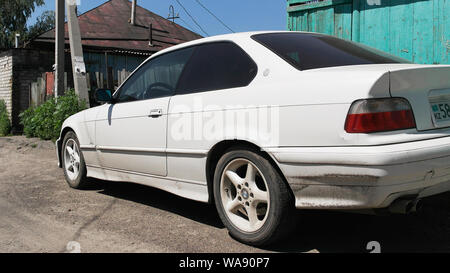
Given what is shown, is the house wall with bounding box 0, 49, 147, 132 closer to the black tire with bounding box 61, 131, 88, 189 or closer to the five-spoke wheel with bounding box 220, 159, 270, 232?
the black tire with bounding box 61, 131, 88, 189

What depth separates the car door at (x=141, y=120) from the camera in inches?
140

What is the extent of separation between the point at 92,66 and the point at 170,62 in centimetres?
1222

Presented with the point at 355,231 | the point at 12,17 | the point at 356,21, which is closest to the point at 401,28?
the point at 356,21

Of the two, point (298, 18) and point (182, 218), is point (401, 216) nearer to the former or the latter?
point (182, 218)

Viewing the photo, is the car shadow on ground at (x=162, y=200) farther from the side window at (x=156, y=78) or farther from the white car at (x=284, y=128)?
the side window at (x=156, y=78)

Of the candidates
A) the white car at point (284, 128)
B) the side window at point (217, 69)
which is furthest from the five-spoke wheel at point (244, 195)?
the side window at point (217, 69)

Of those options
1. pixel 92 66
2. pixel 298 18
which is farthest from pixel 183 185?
pixel 92 66

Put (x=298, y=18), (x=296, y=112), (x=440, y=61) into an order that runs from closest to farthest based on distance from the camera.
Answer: (x=296, y=112) < (x=440, y=61) < (x=298, y=18)

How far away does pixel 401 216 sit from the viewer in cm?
357

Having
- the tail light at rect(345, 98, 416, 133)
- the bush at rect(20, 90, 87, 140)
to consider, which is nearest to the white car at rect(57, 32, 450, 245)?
the tail light at rect(345, 98, 416, 133)

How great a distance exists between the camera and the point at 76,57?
8.84 meters

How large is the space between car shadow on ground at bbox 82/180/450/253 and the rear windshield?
1.06 meters

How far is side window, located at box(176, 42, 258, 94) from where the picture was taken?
9.85 feet

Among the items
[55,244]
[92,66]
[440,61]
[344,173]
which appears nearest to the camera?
[344,173]
